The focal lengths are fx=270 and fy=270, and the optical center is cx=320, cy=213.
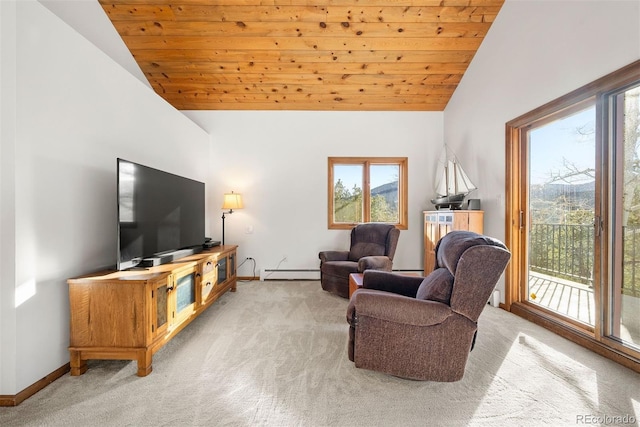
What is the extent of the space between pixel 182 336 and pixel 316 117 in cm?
357

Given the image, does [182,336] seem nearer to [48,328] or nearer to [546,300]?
[48,328]

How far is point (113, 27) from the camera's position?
3.16 m

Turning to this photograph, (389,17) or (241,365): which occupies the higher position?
(389,17)

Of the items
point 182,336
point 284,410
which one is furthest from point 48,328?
point 284,410

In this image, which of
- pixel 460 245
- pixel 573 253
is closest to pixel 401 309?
pixel 460 245

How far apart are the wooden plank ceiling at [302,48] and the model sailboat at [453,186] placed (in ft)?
4.26

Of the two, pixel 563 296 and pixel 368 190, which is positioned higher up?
pixel 368 190

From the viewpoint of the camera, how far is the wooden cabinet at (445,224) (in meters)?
3.34

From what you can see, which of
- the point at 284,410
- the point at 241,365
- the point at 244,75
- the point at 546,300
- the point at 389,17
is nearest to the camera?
the point at 284,410

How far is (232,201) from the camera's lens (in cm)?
407

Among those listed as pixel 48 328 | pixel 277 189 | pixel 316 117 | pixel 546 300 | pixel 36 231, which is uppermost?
pixel 316 117

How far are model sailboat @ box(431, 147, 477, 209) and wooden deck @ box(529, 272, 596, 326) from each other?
1186 mm

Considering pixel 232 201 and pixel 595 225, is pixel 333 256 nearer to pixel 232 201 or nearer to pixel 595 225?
pixel 232 201

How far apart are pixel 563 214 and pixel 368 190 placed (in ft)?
8.31
